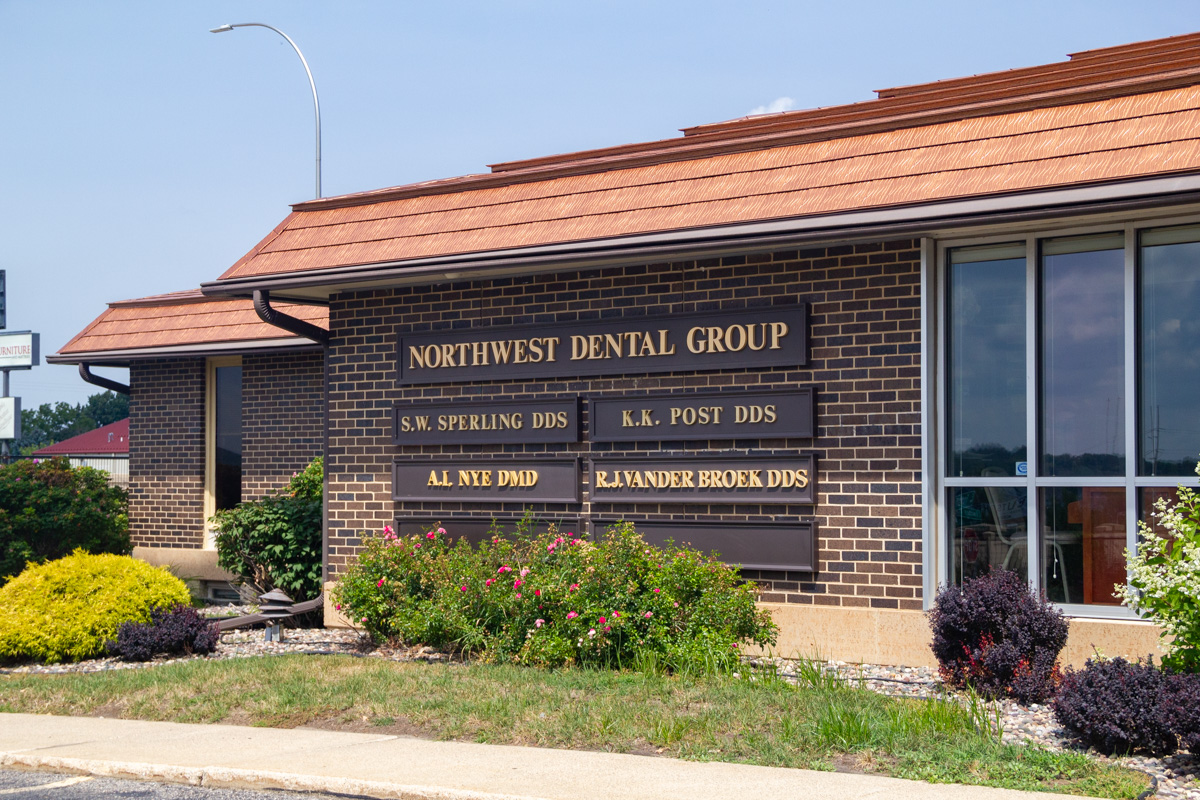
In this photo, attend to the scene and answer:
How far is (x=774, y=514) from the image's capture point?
407 inches

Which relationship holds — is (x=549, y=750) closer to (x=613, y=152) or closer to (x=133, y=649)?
(x=133, y=649)

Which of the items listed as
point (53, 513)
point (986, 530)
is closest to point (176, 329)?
point (53, 513)

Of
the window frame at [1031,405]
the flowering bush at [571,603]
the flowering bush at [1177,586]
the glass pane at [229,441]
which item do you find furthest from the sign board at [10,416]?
the flowering bush at [1177,586]

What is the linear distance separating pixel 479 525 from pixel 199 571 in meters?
7.40

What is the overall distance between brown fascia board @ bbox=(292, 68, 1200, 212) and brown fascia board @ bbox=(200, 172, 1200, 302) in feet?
3.49

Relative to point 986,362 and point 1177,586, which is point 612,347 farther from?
point 1177,586

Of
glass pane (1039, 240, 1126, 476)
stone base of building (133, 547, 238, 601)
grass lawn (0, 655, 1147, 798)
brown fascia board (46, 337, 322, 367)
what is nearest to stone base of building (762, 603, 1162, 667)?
glass pane (1039, 240, 1126, 476)

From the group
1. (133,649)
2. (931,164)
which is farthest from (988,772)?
(133,649)

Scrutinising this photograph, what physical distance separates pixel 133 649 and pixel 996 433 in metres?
8.09

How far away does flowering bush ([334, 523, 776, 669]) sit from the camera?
9.38 metres

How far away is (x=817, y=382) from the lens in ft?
33.4

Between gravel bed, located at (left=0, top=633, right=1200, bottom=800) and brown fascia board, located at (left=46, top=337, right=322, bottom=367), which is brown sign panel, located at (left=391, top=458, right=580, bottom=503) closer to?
gravel bed, located at (left=0, top=633, right=1200, bottom=800)

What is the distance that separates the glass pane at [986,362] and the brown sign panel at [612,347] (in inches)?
49.8

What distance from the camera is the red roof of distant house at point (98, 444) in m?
60.5
